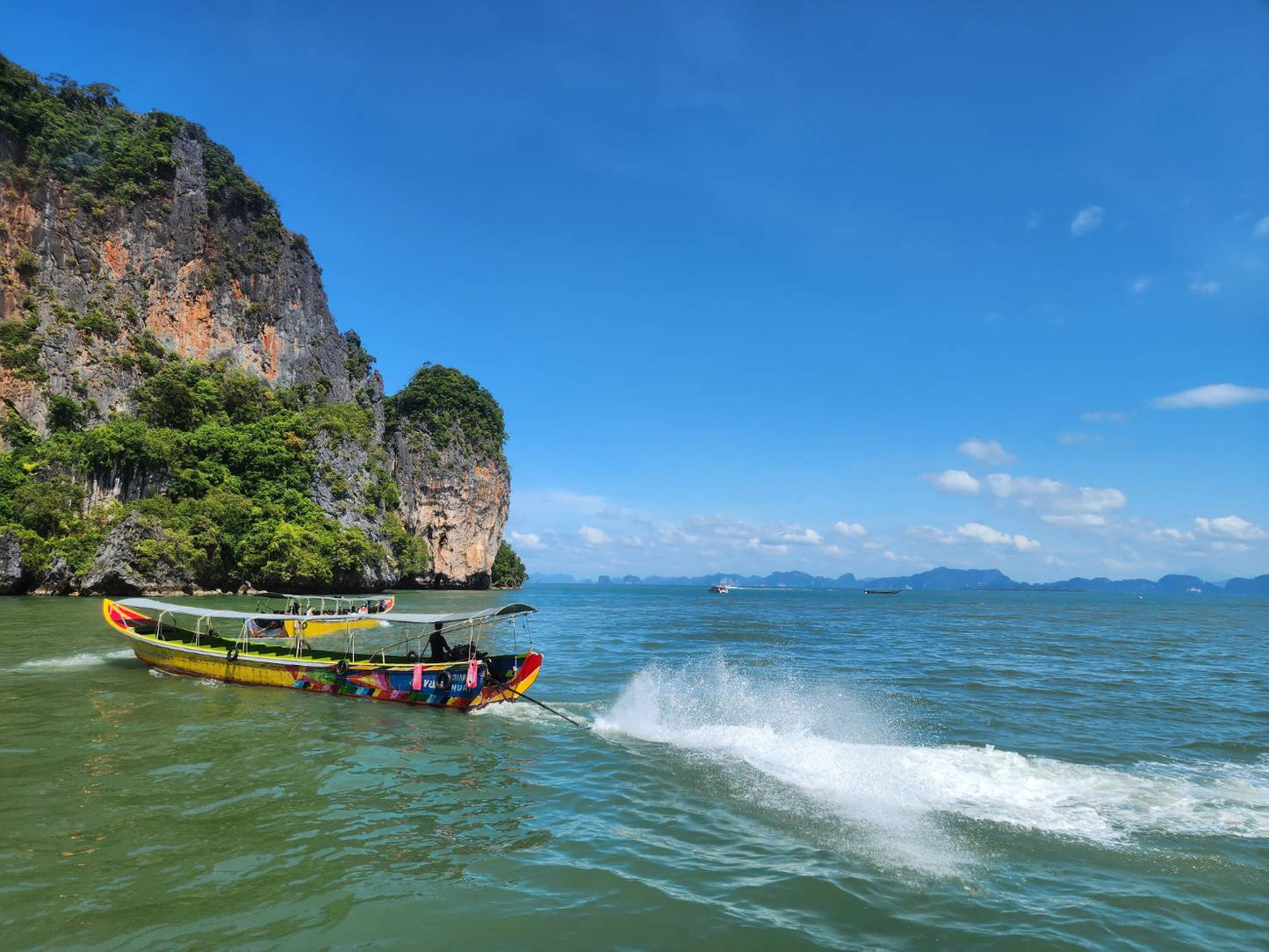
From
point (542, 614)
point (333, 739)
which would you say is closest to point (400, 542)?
point (542, 614)

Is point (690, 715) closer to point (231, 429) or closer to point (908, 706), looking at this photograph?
point (908, 706)

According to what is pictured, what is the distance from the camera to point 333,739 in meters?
12.5

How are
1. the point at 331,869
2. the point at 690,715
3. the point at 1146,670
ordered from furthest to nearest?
the point at 1146,670, the point at 690,715, the point at 331,869

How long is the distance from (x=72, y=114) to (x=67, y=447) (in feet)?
107

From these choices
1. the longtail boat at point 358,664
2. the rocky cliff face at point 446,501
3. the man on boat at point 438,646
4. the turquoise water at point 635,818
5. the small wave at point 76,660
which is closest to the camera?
the turquoise water at point 635,818

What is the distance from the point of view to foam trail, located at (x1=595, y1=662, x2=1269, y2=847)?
920 cm

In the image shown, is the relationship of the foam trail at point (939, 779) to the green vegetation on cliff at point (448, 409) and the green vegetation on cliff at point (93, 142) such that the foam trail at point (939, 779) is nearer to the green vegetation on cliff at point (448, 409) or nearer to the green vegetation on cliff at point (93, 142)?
the green vegetation on cliff at point (93, 142)

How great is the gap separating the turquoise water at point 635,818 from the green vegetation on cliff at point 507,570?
76.7 meters

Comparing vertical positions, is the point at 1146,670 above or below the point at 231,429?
below

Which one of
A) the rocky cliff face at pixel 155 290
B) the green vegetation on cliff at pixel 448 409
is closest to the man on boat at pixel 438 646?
the rocky cliff face at pixel 155 290

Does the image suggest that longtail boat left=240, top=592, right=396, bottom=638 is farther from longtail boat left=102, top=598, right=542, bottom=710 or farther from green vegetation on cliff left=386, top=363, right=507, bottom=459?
green vegetation on cliff left=386, top=363, right=507, bottom=459

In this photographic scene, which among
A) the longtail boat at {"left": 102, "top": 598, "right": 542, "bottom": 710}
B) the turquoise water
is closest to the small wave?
the turquoise water

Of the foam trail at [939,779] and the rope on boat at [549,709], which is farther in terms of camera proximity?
the rope on boat at [549,709]

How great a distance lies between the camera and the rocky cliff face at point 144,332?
142 ft
